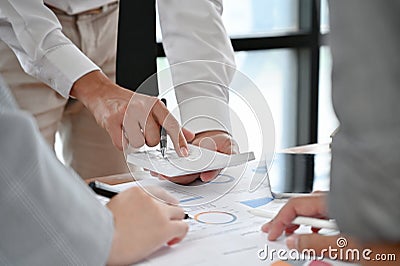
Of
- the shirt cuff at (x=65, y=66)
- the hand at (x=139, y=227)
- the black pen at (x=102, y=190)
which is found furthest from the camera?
the shirt cuff at (x=65, y=66)

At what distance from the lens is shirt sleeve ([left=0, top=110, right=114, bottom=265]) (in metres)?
0.71

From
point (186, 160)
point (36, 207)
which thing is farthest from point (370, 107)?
point (186, 160)

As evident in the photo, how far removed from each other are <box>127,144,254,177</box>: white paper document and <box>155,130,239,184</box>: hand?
0.01 m

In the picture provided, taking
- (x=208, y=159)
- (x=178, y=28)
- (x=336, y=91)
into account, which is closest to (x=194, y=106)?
(x=208, y=159)

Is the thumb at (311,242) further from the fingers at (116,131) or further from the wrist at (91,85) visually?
the wrist at (91,85)

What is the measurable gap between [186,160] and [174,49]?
0.41 metres

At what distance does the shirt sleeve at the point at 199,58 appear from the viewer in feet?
4.25

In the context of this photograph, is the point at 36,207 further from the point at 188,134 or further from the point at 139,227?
the point at 188,134

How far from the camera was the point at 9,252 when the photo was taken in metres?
0.73

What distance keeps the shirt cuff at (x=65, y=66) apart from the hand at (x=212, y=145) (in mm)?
275

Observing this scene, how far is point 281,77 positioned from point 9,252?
2.65 m

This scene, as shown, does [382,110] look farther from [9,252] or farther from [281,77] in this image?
[281,77]

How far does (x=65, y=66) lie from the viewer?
→ 1.35 meters

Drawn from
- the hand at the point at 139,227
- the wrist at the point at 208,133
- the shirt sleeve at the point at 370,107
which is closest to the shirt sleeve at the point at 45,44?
the wrist at the point at 208,133
